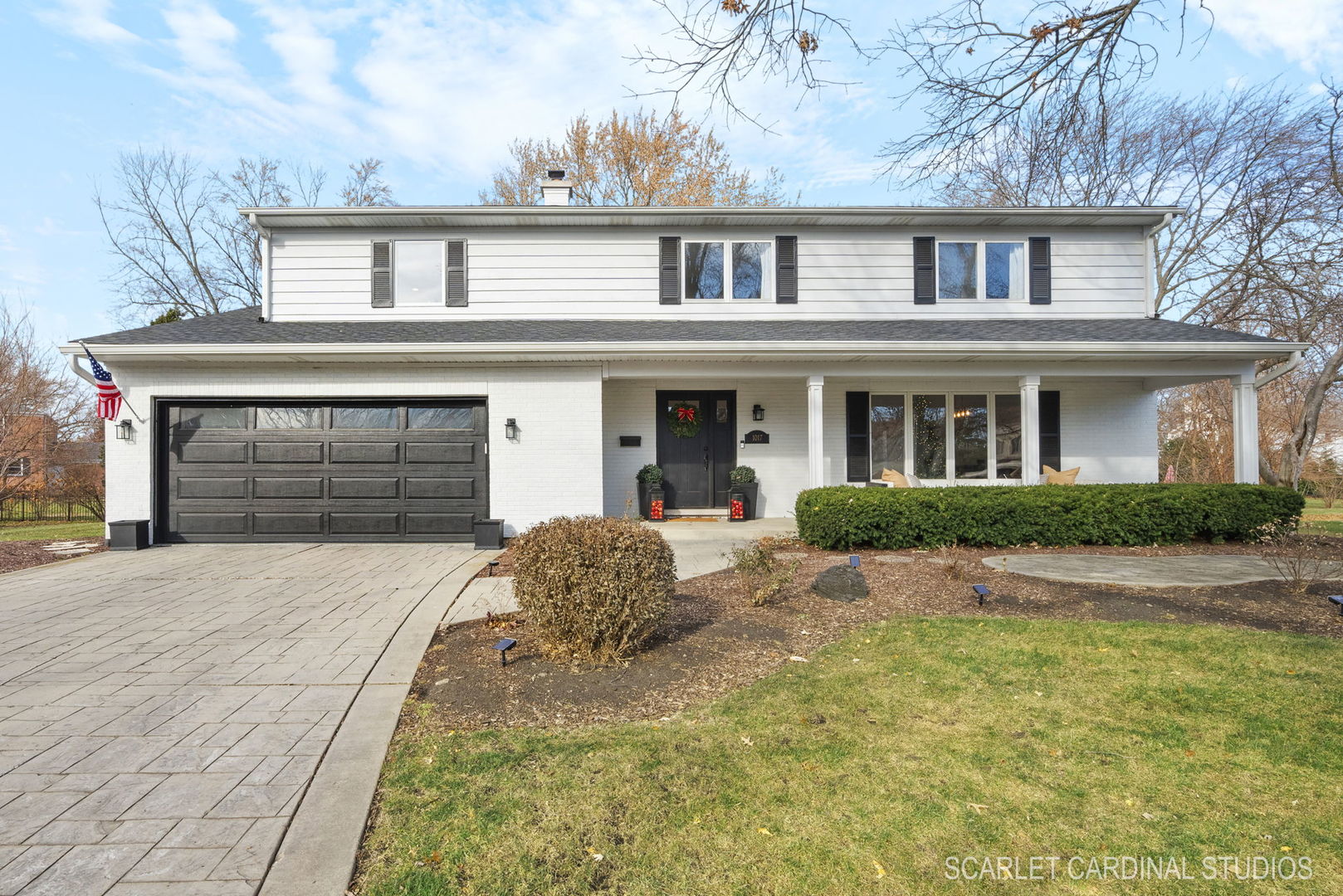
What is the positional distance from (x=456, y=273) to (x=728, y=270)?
493cm

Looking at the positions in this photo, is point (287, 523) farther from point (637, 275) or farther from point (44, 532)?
point (44, 532)

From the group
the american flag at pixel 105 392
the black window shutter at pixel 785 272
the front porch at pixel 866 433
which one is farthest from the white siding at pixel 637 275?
the american flag at pixel 105 392

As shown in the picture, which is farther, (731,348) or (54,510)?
(54,510)

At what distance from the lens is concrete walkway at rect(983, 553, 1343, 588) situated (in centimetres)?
629

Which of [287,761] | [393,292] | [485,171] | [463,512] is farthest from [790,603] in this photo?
[485,171]

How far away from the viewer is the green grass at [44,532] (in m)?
11.2

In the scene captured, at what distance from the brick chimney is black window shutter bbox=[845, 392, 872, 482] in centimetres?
655

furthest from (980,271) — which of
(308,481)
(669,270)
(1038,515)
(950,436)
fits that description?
(308,481)

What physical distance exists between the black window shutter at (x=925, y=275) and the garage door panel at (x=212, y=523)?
11958mm

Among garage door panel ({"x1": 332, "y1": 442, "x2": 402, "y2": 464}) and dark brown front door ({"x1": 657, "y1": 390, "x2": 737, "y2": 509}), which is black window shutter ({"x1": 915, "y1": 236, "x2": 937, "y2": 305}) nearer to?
dark brown front door ({"x1": 657, "y1": 390, "x2": 737, "y2": 509})

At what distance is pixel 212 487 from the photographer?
9.47 metres

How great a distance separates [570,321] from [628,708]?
28.3 ft

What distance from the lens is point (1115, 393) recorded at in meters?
11.8

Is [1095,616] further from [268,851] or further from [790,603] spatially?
[268,851]
